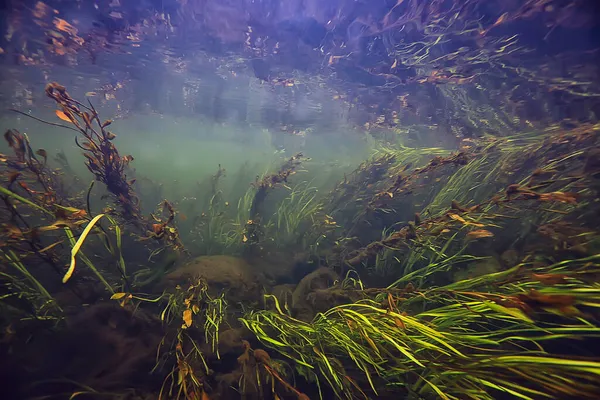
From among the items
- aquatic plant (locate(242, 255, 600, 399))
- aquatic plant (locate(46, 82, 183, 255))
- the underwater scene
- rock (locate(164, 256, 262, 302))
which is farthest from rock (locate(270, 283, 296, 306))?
aquatic plant (locate(46, 82, 183, 255))

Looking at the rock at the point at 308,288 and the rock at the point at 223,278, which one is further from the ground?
the rock at the point at 308,288

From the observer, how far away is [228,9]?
9.27 m

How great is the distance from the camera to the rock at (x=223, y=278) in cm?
428

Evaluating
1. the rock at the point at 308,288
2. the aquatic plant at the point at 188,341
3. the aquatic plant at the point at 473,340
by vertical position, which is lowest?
the aquatic plant at the point at 188,341

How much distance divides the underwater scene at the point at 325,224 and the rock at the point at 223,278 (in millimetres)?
39

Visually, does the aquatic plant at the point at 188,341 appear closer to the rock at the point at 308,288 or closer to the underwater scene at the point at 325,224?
the underwater scene at the point at 325,224

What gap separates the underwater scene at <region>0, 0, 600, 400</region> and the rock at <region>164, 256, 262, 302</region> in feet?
0.13

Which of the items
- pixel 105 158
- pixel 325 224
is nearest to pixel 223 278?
pixel 105 158

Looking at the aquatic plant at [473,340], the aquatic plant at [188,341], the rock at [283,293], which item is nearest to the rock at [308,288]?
the rock at [283,293]

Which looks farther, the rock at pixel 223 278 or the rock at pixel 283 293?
the rock at pixel 223 278

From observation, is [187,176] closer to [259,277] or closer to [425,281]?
[259,277]

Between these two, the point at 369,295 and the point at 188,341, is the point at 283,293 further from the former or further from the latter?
the point at 188,341

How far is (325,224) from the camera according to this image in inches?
265

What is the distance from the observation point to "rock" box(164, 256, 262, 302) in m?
4.28
